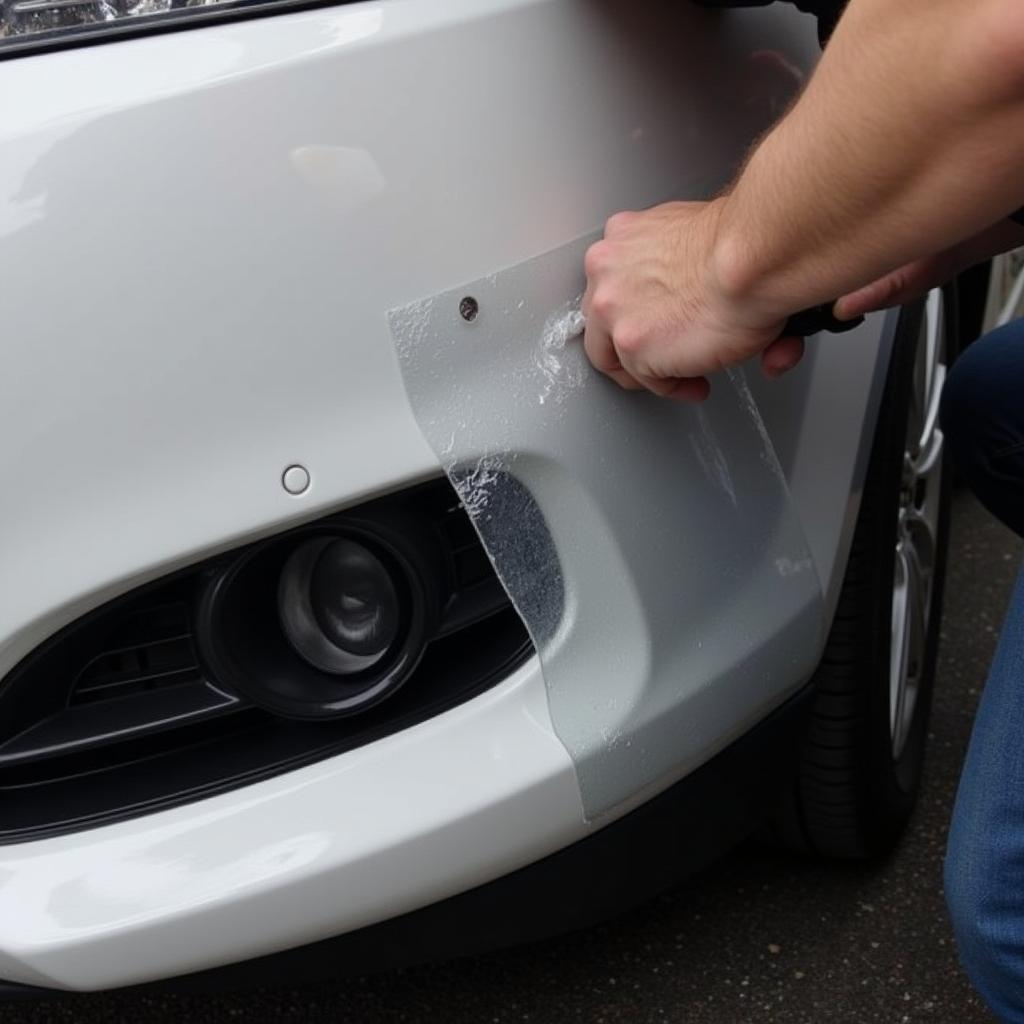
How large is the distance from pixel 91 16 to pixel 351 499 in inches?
16.5

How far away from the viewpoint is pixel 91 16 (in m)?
1.18

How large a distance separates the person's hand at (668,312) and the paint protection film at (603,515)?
0.13 ft

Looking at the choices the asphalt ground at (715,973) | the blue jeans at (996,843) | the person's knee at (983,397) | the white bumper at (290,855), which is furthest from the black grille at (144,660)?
the person's knee at (983,397)

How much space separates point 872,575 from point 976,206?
0.79 metres

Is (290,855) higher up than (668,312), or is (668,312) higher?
(668,312)

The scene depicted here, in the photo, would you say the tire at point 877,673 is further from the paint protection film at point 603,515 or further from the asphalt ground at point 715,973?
the paint protection film at point 603,515

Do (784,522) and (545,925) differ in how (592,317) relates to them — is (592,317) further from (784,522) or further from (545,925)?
(545,925)

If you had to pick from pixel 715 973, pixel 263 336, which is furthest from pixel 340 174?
pixel 715 973

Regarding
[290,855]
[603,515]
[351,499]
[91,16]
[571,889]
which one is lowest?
[571,889]

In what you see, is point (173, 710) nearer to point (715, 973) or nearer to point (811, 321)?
point (811, 321)

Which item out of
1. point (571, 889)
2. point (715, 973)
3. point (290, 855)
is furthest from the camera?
point (715, 973)

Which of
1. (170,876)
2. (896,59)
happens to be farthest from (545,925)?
(896,59)

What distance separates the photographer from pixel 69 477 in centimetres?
117

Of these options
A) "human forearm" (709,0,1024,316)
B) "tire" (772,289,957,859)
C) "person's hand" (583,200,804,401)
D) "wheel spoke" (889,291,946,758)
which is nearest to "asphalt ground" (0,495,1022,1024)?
"tire" (772,289,957,859)
